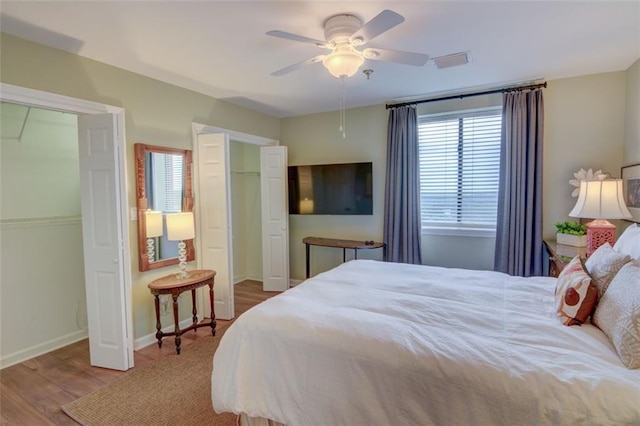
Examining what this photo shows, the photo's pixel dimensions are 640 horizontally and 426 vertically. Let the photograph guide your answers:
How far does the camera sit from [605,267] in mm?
1725

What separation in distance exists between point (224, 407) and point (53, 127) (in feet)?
10.9

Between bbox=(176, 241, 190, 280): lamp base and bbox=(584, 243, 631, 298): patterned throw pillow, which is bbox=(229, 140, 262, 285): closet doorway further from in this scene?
bbox=(584, 243, 631, 298): patterned throw pillow

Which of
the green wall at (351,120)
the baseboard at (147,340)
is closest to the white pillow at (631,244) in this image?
the green wall at (351,120)

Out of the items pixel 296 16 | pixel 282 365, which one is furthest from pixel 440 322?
pixel 296 16

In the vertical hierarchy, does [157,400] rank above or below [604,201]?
below

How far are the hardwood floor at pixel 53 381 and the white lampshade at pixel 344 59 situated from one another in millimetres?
2931

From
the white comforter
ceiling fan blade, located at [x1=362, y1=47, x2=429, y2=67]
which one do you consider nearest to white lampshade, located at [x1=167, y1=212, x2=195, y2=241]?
the white comforter

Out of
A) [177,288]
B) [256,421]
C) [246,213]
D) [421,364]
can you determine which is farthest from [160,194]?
[421,364]

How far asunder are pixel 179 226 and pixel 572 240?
3.80m

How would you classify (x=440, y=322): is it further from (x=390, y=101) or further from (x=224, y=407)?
(x=390, y=101)

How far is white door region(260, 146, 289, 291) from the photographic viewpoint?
4.73m

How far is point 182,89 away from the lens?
351 centimetres

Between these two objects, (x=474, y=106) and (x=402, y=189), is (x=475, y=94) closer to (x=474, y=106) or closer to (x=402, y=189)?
(x=474, y=106)

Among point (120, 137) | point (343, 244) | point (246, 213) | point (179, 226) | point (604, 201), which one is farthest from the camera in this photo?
point (246, 213)
